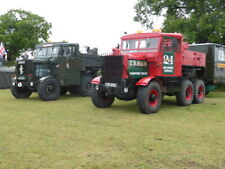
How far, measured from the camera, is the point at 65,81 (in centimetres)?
1248

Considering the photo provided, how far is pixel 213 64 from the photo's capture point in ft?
41.5

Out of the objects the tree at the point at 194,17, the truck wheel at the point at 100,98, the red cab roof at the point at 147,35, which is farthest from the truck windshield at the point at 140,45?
the tree at the point at 194,17

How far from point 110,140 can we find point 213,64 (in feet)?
28.3

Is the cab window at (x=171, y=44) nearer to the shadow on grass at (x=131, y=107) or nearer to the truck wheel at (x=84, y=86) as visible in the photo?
the shadow on grass at (x=131, y=107)

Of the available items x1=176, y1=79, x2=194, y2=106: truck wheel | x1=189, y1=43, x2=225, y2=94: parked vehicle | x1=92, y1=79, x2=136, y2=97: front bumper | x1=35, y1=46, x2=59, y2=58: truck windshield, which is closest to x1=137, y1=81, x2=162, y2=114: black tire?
x1=92, y1=79, x2=136, y2=97: front bumper

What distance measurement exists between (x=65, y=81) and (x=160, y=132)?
7.13 m

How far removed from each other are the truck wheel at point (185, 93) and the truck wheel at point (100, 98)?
2.38 meters

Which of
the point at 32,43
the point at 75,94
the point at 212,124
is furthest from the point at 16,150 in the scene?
the point at 32,43

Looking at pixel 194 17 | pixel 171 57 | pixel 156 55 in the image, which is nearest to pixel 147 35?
pixel 156 55

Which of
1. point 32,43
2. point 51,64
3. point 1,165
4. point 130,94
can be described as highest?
point 32,43

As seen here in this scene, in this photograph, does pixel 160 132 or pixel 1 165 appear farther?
pixel 160 132

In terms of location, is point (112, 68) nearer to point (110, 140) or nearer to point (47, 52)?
point (110, 140)

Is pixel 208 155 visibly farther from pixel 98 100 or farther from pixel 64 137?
pixel 98 100

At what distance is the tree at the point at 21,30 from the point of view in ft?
155
